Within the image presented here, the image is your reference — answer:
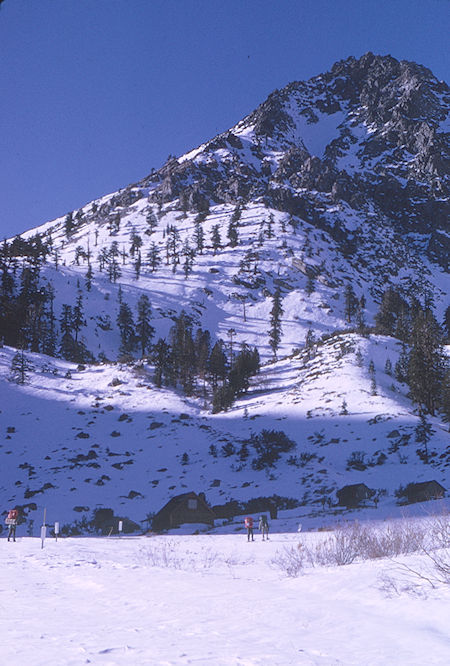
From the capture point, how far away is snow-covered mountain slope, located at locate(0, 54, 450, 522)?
128 feet

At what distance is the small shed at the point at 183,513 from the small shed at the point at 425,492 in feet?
43.7

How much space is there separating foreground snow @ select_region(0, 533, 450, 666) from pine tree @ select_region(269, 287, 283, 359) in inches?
3195

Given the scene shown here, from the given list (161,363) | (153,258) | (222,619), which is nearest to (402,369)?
(161,363)

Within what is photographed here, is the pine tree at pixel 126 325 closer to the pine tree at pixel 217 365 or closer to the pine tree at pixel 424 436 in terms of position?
the pine tree at pixel 217 365

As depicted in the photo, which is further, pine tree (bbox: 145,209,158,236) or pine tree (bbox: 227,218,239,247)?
pine tree (bbox: 145,209,158,236)

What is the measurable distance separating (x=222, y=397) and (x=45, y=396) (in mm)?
22459

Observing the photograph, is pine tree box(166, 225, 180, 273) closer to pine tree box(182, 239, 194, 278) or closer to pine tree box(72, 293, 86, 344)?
pine tree box(182, 239, 194, 278)

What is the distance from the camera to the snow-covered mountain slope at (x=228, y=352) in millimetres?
38906

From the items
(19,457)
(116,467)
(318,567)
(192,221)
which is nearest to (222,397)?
(116,467)

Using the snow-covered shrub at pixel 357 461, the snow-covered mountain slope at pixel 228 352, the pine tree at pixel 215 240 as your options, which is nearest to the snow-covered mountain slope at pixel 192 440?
the snow-covered shrub at pixel 357 461

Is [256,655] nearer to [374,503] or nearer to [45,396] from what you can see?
[374,503]

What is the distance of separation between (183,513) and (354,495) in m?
11.6

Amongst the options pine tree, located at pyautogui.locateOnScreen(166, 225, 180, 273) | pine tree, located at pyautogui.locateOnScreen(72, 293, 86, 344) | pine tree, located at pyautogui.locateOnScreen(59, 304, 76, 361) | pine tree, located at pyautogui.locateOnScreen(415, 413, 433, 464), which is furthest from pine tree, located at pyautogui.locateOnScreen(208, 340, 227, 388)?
pine tree, located at pyautogui.locateOnScreen(166, 225, 180, 273)

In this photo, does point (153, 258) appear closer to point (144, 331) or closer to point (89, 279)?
point (89, 279)
